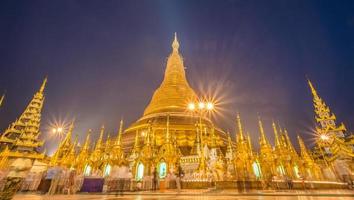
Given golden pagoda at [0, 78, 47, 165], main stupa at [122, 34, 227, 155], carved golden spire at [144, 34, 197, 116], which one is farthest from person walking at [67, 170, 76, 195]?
carved golden spire at [144, 34, 197, 116]

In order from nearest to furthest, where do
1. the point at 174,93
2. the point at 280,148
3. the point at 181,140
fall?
the point at 280,148, the point at 181,140, the point at 174,93

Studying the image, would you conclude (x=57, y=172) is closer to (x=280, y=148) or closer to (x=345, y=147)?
(x=280, y=148)

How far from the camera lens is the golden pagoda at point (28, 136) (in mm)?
6129

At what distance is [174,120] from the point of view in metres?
27.5

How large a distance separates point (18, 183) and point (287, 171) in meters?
17.6

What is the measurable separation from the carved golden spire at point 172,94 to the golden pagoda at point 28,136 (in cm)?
1886

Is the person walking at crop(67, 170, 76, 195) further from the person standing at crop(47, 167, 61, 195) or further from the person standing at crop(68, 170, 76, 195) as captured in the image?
the person standing at crop(47, 167, 61, 195)

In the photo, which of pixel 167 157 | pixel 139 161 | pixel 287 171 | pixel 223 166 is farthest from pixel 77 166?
pixel 287 171

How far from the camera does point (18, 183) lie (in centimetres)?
467

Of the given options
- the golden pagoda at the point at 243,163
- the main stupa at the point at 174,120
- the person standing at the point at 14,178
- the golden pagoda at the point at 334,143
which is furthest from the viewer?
the main stupa at the point at 174,120

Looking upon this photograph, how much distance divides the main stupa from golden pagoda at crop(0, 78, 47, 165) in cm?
915

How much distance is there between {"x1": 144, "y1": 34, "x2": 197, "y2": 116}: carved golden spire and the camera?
31.4 metres

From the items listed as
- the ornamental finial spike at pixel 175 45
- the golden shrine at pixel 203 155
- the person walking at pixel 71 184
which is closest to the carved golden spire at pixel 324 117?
the golden shrine at pixel 203 155

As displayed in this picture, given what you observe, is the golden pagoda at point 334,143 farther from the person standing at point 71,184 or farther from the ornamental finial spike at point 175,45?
the ornamental finial spike at point 175,45
